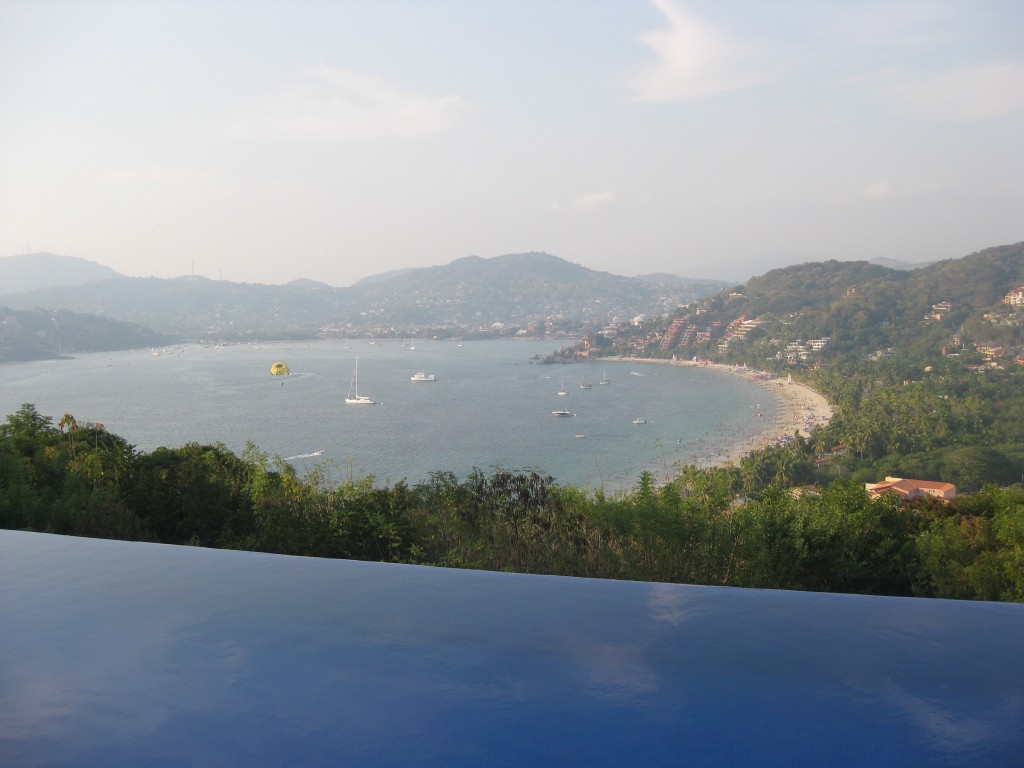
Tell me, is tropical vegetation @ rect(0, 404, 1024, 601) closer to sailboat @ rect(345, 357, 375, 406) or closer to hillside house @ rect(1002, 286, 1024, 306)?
sailboat @ rect(345, 357, 375, 406)

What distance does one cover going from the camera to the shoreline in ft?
53.4

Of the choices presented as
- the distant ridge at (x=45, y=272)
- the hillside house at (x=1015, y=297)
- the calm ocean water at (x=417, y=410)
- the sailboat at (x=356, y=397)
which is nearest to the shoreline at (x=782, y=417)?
the calm ocean water at (x=417, y=410)

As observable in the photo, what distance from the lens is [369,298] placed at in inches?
2751

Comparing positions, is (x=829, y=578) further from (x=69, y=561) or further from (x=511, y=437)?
(x=511, y=437)

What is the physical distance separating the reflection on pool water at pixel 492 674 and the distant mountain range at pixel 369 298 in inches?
1959

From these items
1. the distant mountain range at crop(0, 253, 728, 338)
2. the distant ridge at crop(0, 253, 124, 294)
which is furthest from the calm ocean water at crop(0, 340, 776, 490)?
the distant ridge at crop(0, 253, 124, 294)

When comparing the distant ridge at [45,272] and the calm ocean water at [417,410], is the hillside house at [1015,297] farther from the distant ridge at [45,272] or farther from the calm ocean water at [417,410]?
the distant ridge at [45,272]

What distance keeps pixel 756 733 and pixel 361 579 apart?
662 mm

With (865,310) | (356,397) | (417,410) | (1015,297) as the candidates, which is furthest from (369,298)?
(1015,297)

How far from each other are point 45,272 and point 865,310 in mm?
69019

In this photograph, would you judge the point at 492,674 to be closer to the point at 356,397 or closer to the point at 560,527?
the point at 560,527

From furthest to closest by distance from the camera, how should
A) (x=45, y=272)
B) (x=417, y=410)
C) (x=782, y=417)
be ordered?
(x=45, y=272) < (x=417, y=410) < (x=782, y=417)

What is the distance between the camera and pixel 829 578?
191cm

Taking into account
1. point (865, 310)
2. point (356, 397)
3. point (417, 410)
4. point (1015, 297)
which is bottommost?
point (417, 410)
